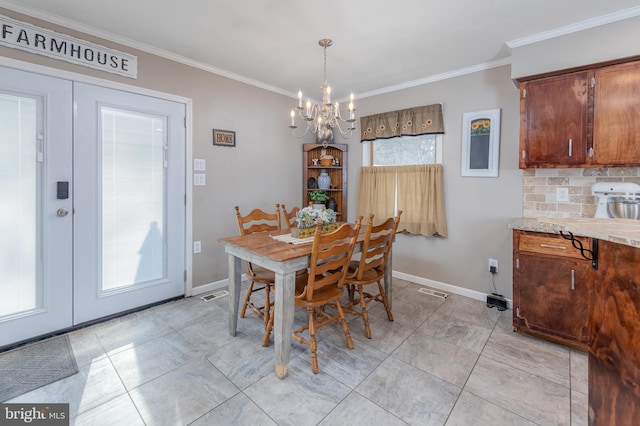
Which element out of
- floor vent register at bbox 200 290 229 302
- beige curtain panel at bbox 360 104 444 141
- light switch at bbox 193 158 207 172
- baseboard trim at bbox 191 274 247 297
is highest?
beige curtain panel at bbox 360 104 444 141

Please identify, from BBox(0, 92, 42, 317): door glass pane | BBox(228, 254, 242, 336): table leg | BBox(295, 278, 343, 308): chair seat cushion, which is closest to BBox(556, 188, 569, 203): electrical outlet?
BBox(295, 278, 343, 308): chair seat cushion

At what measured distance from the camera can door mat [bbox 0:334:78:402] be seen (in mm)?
1715

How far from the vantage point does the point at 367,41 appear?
251 cm

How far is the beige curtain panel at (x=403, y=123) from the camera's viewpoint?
326cm

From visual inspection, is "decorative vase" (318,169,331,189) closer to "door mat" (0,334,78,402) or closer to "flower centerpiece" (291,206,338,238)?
"flower centerpiece" (291,206,338,238)

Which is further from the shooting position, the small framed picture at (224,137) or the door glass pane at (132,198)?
the small framed picture at (224,137)

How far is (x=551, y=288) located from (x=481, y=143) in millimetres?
1544

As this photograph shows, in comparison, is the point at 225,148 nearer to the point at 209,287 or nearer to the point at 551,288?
the point at 209,287

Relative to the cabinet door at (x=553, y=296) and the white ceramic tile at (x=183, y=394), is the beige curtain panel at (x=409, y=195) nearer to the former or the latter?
the cabinet door at (x=553, y=296)

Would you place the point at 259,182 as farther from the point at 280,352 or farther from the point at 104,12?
the point at 280,352

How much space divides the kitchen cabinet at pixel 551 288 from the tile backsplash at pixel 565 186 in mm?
579

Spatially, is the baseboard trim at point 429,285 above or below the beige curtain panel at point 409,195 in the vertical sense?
below

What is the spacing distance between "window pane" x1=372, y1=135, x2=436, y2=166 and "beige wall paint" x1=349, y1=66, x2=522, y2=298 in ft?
0.66

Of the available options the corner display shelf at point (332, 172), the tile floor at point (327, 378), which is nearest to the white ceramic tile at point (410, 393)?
the tile floor at point (327, 378)
